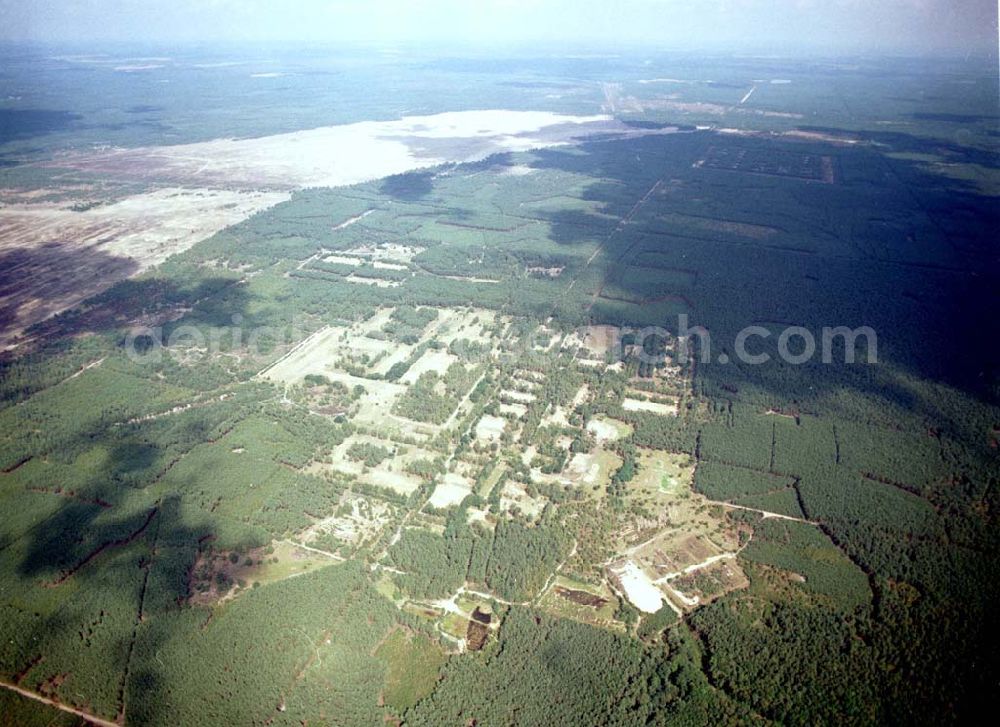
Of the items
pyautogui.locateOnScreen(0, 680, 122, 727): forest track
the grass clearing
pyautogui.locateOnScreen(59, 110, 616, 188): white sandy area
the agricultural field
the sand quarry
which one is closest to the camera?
pyautogui.locateOnScreen(0, 680, 122, 727): forest track

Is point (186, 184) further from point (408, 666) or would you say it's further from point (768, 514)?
point (768, 514)

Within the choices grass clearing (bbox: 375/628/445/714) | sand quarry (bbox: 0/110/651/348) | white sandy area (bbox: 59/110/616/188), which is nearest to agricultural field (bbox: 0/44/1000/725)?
grass clearing (bbox: 375/628/445/714)

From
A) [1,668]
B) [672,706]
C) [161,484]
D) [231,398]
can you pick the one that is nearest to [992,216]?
[672,706]

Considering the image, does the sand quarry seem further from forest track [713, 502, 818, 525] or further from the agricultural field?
forest track [713, 502, 818, 525]

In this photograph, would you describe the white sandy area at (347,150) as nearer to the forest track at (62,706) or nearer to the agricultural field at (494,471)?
the agricultural field at (494,471)

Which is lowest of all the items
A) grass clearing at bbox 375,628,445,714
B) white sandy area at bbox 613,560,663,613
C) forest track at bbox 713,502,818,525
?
grass clearing at bbox 375,628,445,714

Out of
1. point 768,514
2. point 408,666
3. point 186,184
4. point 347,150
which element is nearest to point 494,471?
point 408,666
